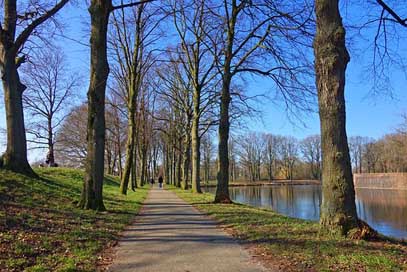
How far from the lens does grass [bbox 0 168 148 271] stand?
5.94m

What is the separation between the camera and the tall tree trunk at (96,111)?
12.3 metres

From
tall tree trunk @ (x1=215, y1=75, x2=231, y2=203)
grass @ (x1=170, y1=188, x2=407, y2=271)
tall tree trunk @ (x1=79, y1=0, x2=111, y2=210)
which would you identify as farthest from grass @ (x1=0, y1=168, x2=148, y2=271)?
tall tree trunk @ (x1=215, y1=75, x2=231, y2=203)

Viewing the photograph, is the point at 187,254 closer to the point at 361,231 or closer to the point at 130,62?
the point at 361,231

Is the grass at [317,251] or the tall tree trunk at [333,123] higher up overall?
the tall tree trunk at [333,123]

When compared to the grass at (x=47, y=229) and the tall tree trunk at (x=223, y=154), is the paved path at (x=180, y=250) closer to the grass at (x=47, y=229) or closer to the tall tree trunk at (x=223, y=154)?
the grass at (x=47, y=229)

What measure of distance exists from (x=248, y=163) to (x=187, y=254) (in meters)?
95.1

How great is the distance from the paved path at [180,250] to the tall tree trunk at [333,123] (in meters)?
2.03

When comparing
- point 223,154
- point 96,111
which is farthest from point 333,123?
point 223,154

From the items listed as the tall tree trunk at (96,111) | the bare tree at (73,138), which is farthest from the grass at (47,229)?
the bare tree at (73,138)

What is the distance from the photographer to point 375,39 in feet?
35.6

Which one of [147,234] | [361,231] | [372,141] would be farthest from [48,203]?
[372,141]

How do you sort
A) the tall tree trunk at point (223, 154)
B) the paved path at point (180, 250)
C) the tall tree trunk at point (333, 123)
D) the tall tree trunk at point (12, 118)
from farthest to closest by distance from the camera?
the tall tree trunk at point (223, 154), the tall tree trunk at point (12, 118), the tall tree trunk at point (333, 123), the paved path at point (180, 250)

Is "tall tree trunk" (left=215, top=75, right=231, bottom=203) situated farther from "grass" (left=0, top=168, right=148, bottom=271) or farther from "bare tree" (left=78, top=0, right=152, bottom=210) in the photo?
"grass" (left=0, top=168, right=148, bottom=271)

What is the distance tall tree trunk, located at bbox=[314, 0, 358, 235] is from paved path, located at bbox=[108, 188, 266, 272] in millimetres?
2032
